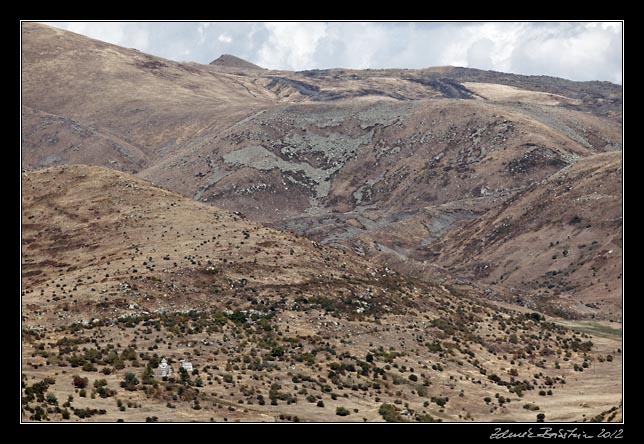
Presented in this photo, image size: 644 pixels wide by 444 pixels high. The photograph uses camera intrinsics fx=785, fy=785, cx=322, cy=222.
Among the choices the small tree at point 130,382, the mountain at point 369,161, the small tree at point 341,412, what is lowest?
the small tree at point 341,412

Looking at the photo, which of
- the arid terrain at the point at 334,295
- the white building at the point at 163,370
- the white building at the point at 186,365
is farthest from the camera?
the white building at the point at 186,365

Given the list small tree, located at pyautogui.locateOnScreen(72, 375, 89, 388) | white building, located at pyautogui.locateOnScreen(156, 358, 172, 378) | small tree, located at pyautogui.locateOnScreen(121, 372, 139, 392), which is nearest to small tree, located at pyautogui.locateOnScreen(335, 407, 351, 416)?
white building, located at pyautogui.locateOnScreen(156, 358, 172, 378)

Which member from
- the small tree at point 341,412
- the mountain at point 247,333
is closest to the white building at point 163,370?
the mountain at point 247,333

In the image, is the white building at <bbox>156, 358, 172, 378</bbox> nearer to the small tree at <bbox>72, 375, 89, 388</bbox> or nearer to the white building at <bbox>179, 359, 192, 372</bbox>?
the white building at <bbox>179, 359, 192, 372</bbox>

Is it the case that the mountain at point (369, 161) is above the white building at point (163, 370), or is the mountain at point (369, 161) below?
above

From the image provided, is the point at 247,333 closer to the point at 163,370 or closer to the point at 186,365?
the point at 186,365

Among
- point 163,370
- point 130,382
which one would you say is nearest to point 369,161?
point 163,370

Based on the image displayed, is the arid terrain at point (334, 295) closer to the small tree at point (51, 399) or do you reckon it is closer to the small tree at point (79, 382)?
the small tree at point (79, 382)

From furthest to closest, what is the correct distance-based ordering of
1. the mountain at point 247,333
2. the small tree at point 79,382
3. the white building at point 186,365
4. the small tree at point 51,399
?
the white building at point 186,365 < the mountain at point 247,333 < the small tree at point 79,382 < the small tree at point 51,399

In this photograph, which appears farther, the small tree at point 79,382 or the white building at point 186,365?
the white building at point 186,365
